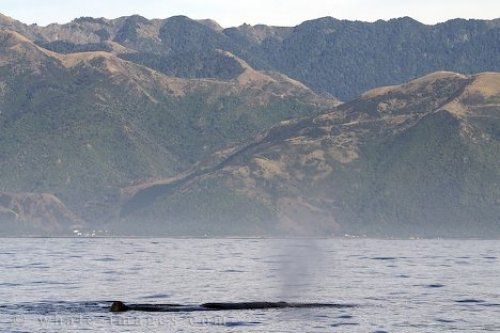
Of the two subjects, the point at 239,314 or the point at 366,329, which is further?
the point at 239,314

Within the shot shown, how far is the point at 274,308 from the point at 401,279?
55625 mm

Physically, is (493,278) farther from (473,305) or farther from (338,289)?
(473,305)

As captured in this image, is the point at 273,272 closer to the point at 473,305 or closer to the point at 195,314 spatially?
the point at 473,305

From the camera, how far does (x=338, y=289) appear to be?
141125 mm

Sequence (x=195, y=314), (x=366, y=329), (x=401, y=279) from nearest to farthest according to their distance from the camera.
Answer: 1. (x=366, y=329)
2. (x=195, y=314)
3. (x=401, y=279)

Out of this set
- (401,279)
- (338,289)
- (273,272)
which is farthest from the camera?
(273,272)

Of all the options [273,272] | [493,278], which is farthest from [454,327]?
[273,272]

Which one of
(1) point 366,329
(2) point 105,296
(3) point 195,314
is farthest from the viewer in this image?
(2) point 105,296

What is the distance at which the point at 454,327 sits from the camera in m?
99.4

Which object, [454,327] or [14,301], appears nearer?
[454,327]

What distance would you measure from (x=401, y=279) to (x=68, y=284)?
149ft

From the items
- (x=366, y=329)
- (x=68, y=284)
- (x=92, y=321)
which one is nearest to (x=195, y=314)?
(x=92, y=321)

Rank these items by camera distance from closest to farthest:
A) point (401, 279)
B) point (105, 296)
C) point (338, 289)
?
1. point (105, 296)
2. point (338, 289)
3. point (401, 279)

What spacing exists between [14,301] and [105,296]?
11.9 metres
